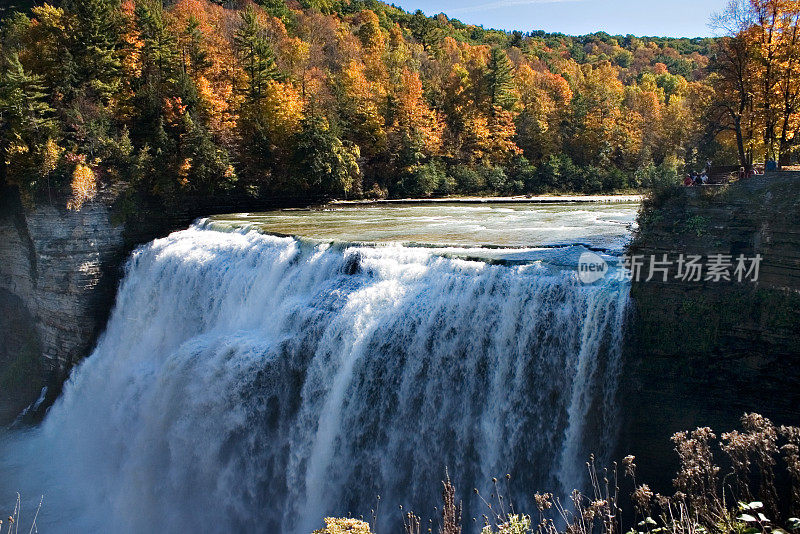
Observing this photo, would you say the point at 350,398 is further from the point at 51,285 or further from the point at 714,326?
the point at 51,285

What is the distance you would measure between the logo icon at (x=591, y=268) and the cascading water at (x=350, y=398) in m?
0.24

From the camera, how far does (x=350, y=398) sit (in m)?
10.6

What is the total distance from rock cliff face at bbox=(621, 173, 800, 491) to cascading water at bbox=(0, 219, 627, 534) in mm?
536

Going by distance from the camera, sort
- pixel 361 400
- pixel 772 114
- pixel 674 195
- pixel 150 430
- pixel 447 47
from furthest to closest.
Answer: pixel 447 47 → pixel 772 114 → pixel 150 430 → pixel 361 400 → pixel 674 195

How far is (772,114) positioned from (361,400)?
40.2ft

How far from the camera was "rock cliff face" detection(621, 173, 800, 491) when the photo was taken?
8.12 m

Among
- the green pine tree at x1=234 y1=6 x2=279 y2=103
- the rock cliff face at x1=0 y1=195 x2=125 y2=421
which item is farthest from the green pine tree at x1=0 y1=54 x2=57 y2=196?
the green pine tree at x1=234 y1=6 x2=279 y2=103

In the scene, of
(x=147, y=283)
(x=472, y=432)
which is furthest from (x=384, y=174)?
(x=472, y=432)

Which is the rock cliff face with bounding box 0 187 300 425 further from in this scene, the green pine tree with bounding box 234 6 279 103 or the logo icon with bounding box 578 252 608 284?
the logo icon with bounding box 578 252 608 284

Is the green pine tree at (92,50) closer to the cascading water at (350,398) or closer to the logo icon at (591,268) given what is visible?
the cascading water at (350,398)

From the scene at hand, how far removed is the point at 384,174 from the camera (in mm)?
32594

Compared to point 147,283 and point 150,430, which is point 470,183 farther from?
point 150,430

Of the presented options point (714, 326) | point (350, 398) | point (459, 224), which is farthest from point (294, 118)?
point (714, 326)

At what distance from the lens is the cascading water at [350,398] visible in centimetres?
937
